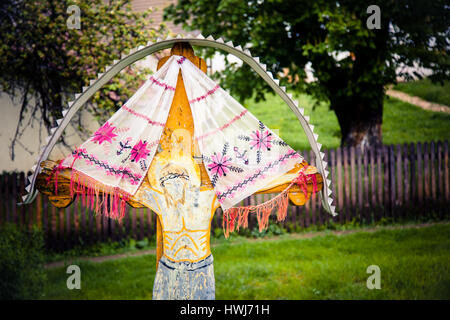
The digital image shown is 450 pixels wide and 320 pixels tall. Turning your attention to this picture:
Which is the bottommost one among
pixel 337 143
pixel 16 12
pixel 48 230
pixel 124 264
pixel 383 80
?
pixel 124 264

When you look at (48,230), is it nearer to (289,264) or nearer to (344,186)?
(289,264)

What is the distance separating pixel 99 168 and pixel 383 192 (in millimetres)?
6062

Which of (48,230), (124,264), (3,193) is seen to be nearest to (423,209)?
(124,264)

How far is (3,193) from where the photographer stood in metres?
5.79

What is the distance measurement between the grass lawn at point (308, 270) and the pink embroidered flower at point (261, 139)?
9.04ft

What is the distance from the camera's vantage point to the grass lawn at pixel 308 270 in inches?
168

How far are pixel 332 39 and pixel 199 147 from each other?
15.0 ft

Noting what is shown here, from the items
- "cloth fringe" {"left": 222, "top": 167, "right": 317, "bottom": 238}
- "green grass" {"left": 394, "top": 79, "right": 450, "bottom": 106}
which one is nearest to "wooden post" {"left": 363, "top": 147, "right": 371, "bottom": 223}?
"green grass" {"left": 394, "top": 79, "right": 450, "bottom": 106}

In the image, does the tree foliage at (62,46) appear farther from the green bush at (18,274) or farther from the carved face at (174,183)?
the carved face at (174,183)

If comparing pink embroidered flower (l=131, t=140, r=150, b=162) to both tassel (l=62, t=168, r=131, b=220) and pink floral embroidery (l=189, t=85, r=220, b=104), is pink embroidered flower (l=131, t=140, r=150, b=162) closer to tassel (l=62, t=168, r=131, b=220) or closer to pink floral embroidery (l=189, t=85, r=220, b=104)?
tassel (l=62, t=168, r=131, b=220)

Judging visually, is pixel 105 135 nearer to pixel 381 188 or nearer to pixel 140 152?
pixel 140 152

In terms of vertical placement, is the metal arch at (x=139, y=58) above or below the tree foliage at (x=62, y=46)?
below

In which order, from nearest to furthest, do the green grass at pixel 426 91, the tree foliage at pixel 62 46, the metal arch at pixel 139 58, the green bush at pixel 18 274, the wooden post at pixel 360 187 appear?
the metal arch at pixel 139 58
the green bush at pixel 18 274
the tree foliage at pixel 62 46
the wooden post at pixel 360 187
the green grass at pixel 426 91

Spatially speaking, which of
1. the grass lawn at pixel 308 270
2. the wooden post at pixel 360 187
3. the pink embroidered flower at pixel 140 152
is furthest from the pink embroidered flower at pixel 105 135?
the wooden post at pixel 360 187
